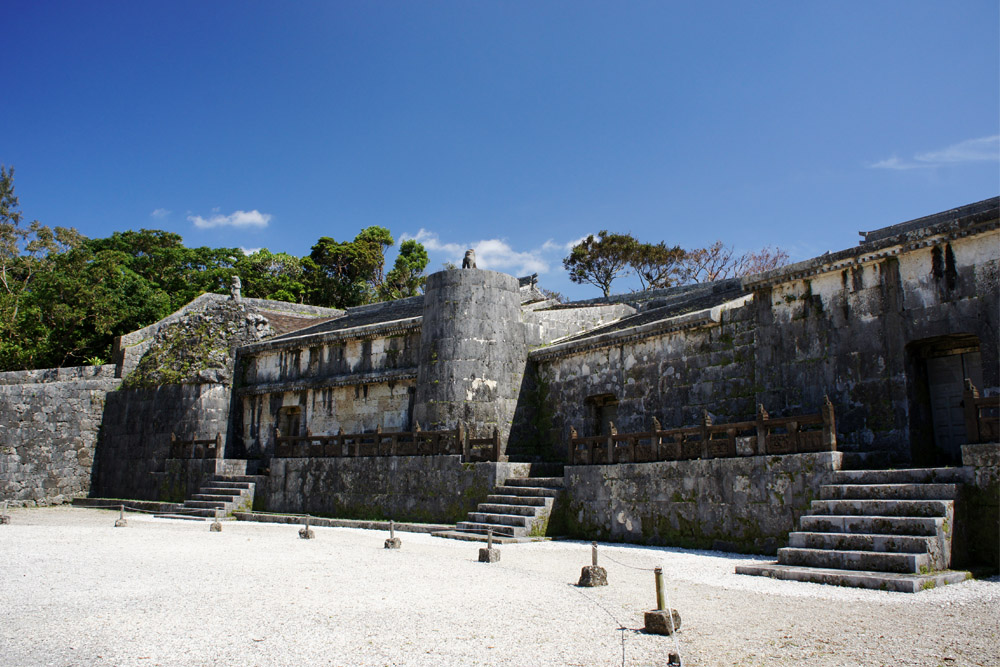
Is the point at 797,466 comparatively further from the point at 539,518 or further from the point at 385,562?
the point at 385,562

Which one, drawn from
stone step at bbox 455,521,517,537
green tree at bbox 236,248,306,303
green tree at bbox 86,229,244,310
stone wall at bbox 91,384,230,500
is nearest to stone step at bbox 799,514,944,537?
stone step at bbox 455,521,517,537

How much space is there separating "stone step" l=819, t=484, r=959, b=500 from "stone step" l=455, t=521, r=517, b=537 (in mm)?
5967

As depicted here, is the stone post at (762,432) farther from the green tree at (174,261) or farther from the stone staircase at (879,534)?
the green tree at (174,261)

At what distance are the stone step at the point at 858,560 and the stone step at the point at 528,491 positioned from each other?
5.90 metres

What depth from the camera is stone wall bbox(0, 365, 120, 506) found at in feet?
76.7

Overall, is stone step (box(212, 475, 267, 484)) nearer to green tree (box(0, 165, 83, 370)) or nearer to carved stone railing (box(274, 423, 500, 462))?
carved stone railing (box(274, 423, 500, 462))

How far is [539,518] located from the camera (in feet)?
46.1

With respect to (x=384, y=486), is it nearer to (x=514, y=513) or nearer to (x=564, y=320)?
(x=514, y=513)

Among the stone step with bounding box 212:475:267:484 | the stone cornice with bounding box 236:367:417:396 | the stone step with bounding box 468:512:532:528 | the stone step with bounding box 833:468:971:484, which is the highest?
the stone cornice with bounding box 236:367:417:396

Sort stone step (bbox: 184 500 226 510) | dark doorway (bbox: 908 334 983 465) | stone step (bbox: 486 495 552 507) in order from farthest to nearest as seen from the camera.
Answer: stone step (bbox: 184 500 226 510), stone step (bbox: 486 495 552 507), dark doorway (bbox: 908 334 983 465)

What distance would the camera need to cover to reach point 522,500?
582 inches

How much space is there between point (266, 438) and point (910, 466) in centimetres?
1946

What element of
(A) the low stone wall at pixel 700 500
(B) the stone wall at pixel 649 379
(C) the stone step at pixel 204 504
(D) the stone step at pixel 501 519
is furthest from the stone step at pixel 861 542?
(C) the stone step at pixel 204 504

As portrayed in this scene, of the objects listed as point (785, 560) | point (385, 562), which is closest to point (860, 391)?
point (785, 560)
